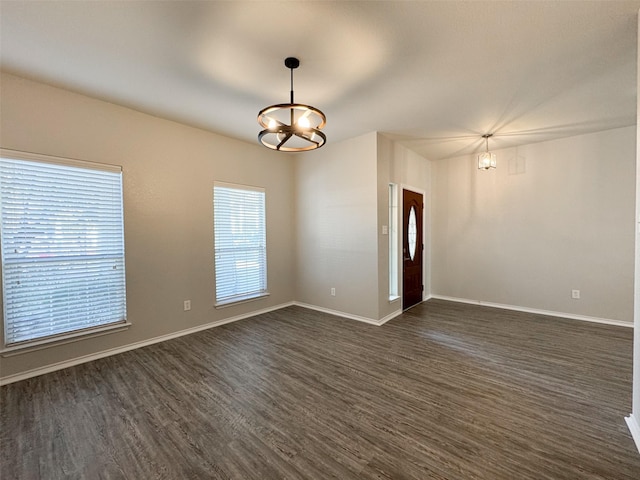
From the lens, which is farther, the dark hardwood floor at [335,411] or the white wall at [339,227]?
the white wall at [339,227]

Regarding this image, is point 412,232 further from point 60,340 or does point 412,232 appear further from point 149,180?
point 60,340

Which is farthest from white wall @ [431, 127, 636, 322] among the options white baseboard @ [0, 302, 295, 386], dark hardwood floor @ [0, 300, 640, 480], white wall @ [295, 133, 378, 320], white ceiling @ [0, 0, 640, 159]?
white baseboard @ [0, 302, 295, 386]

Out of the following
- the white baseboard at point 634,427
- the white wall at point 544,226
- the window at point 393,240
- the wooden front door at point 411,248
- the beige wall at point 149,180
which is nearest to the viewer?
the white baseboard at point 634,427

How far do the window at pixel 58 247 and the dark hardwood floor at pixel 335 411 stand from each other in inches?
21.0

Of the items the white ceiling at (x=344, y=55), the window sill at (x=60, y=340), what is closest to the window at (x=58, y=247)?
the window sill at (x=60, y=340)

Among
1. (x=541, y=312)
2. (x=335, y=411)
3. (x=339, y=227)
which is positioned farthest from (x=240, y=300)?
(x=541, y=312)

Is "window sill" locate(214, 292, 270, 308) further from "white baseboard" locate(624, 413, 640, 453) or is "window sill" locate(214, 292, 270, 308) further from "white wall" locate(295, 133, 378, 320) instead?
"white baseboard" locate(624, 413, 640, 453)

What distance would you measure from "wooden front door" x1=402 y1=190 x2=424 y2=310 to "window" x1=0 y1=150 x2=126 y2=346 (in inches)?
160

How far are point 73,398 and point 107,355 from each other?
82 centimetres

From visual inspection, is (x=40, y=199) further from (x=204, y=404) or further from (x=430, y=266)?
(x=430, y=266)

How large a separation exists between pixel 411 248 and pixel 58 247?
485 centimetres

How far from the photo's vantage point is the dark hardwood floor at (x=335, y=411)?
63.2 inches

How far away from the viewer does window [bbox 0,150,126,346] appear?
8.25ft

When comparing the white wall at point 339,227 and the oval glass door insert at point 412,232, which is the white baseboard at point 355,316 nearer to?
the white wall at point 339,227
